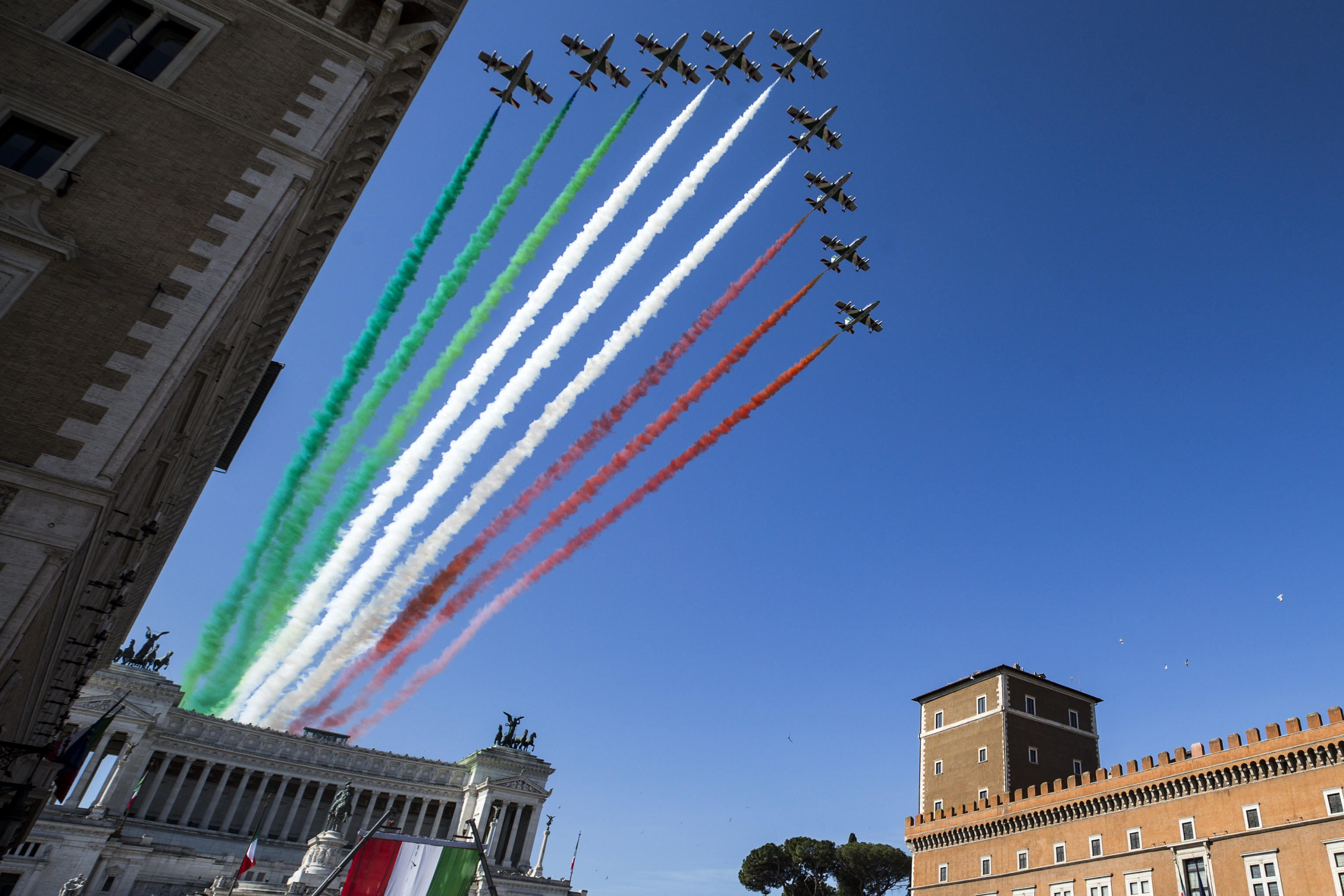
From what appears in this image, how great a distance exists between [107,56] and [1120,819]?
194 feet

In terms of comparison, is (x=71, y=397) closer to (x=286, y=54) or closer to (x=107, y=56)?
(x=107, y=56)

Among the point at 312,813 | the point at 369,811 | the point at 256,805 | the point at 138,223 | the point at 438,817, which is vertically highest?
the point at 138,223

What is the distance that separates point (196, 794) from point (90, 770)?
11.6 m

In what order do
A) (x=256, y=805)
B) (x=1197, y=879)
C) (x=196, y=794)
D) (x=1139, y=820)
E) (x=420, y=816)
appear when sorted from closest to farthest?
(x=1197, y=879)
(x=1139, y=820)
(x=196, y=794)
(x=256, y=805)
(x=420, y=816)

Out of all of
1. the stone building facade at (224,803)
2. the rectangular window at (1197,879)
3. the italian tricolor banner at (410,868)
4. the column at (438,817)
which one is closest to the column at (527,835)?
the stone building facade at (224,803)

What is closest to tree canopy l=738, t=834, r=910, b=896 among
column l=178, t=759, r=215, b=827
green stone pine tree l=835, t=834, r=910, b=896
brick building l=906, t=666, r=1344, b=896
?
green stone pine tree l=835, t=834, r=910, b=896

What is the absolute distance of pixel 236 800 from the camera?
254 ft

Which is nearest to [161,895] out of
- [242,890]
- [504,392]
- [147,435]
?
[242,890]

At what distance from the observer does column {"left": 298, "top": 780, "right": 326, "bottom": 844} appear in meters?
80.6

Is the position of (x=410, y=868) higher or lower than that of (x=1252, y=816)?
lower

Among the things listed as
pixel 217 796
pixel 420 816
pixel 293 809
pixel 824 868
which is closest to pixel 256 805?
pixel 293 809

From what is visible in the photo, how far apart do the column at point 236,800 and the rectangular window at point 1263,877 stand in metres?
82.0

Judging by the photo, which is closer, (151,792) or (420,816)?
(151,792)

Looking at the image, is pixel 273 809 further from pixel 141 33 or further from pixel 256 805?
pixel 141 33
